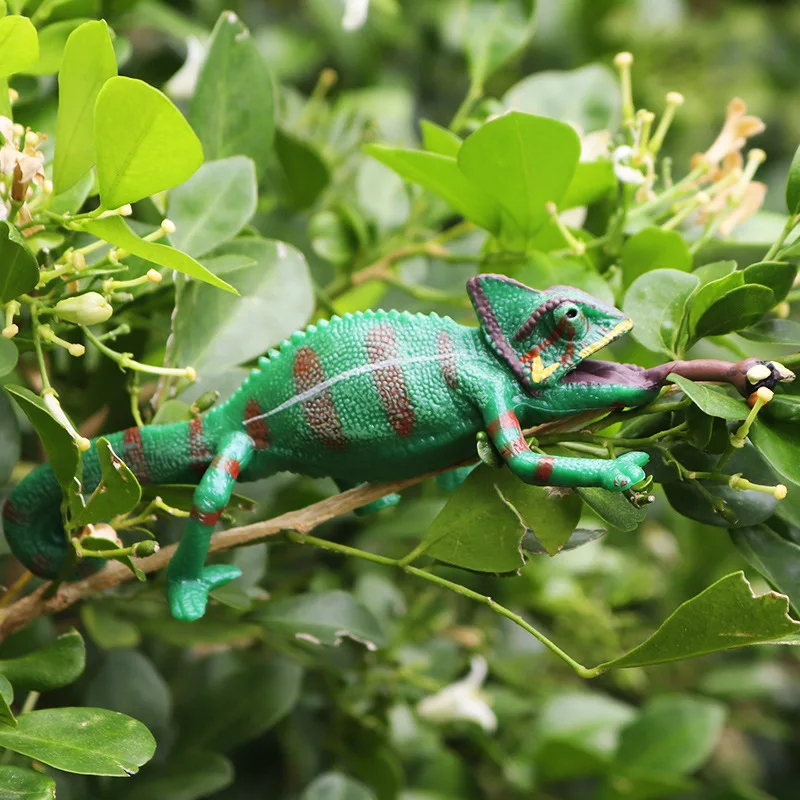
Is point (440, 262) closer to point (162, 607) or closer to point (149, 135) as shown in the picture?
point (162, 607)

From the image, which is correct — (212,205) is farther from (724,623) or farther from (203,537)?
(724,623)

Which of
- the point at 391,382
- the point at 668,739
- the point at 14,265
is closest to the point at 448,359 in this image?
the point at 391,382

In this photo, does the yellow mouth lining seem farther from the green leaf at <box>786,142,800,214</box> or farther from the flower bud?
the flower bud

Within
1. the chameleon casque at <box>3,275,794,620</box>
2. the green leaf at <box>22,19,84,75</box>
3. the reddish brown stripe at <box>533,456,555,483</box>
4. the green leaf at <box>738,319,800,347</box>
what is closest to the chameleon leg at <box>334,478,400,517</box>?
the chameleon casque at <box>3,275,794,620</box>

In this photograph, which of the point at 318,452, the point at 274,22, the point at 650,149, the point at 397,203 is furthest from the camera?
the point at 274,22

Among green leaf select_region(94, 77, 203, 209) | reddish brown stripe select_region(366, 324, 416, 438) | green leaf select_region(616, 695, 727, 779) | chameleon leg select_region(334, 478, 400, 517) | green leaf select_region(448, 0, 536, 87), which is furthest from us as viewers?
green leaf select_region(616, 695, 727, 779)

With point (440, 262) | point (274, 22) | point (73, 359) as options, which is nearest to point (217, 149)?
point (73, 359)
